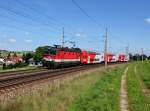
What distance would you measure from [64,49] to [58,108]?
1519 inches

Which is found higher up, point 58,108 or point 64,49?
point 64,49

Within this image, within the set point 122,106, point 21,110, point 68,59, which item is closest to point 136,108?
point 122,106

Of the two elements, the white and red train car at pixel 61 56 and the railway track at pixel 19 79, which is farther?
the white and red train car at pixel 61 56

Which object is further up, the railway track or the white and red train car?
the white and red train car

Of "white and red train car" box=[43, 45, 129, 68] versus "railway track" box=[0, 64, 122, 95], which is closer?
"railway track" box=[0, 64, 122, 95]

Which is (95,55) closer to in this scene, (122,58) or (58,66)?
(58,66)

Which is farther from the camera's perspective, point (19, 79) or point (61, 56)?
point (61, 56)

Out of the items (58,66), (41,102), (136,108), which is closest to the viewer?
(41,102)

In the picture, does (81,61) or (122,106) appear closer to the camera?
(122,106)

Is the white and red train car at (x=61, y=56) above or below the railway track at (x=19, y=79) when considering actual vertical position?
above

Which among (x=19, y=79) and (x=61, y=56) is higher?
(x=61, y=56)

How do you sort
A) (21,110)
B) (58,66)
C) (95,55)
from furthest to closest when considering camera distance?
1. (95,55)
2. (58,66)
3. (21,110)

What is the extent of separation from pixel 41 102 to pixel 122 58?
128912 mm

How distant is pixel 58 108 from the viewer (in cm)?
1418
